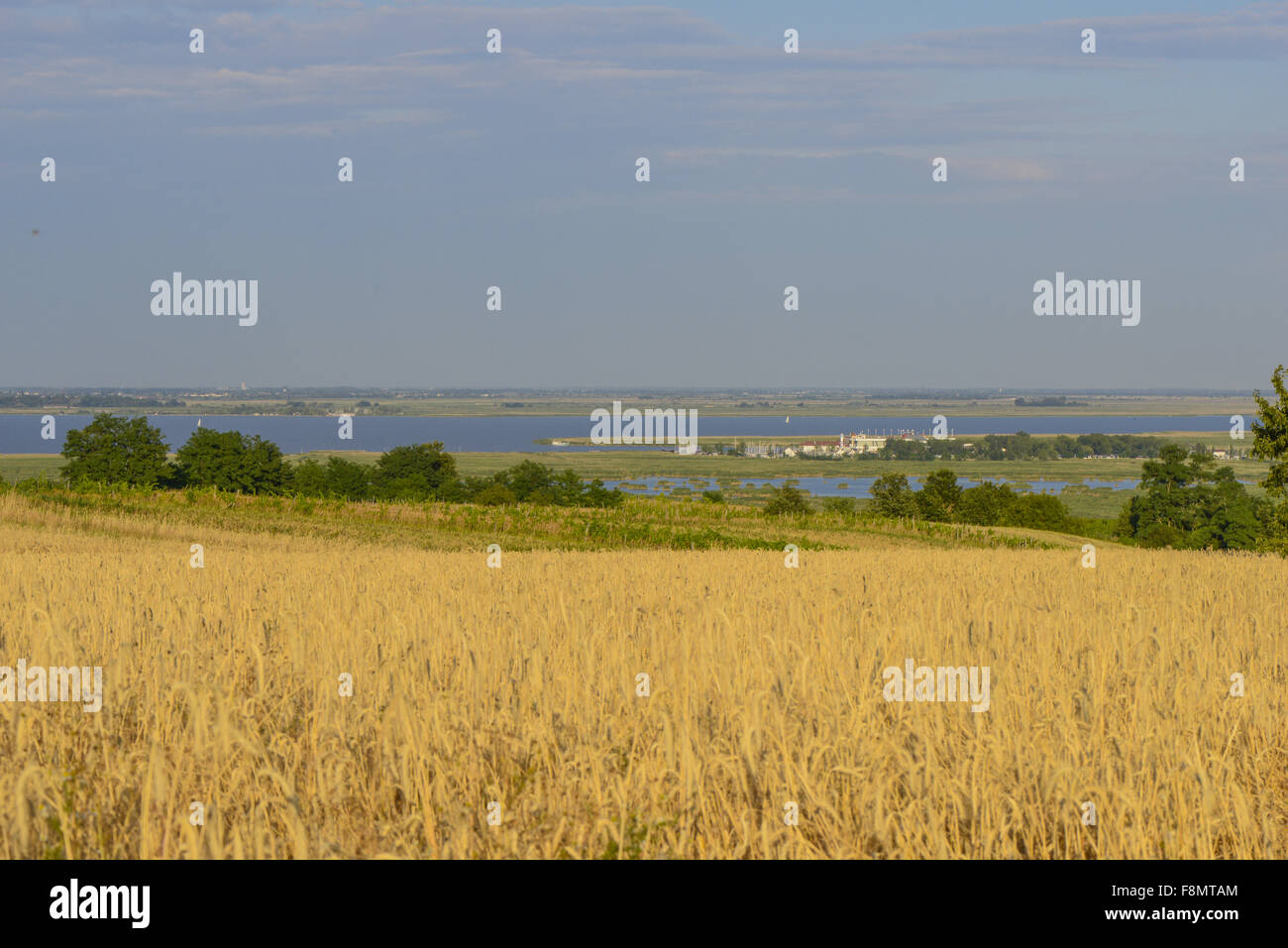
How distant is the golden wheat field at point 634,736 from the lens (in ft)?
13.4

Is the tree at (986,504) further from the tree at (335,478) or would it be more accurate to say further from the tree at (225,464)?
the tree at (225,464)

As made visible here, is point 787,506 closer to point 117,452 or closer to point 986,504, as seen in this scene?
point 117,452

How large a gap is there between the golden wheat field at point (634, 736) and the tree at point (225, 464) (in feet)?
201

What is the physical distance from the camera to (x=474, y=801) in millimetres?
4484

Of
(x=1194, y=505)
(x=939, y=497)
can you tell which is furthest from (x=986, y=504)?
(x=1194, y=505)

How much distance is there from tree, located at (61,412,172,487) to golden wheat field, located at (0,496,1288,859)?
6005 cm

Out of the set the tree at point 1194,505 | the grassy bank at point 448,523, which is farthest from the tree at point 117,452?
the tree at point 1194,505

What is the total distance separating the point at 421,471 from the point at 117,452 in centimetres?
2218

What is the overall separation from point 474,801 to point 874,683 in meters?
2.73

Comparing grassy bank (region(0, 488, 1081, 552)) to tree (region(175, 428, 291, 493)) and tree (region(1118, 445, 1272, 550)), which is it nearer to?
tree (region(175, 428, 291, 493))

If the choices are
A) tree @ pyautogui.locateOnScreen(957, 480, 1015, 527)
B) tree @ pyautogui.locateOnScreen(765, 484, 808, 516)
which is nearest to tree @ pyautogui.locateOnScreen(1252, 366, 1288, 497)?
tree @ pyautogui.locateOnScreen(765, 484, 808, 516)

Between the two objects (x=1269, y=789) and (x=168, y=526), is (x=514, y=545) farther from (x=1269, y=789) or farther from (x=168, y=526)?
(x=1269, y=789)

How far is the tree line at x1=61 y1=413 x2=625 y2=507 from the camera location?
63.6 m
